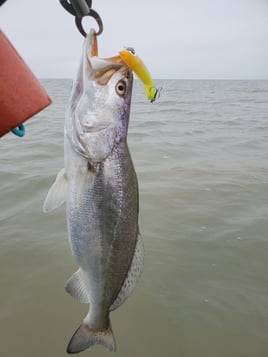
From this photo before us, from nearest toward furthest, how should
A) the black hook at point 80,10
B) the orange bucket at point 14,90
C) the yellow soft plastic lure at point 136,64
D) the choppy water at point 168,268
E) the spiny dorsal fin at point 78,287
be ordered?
the orange bucket at point 14,90
the black hook at point 80,10
the yellow soft plastic lure at point 136,64
the spiny dorsal fin at point 78,287
the choppy water at point 168,268

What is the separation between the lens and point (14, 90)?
1203mm

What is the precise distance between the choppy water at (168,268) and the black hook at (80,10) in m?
2.26

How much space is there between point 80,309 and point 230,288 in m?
1.38

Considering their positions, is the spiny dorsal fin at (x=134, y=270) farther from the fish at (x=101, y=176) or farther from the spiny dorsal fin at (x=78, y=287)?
the spiny dorsal fin at (x=78, y=287)

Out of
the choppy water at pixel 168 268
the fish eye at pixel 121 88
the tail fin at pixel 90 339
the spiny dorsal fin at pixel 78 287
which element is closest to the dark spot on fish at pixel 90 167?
the fish eye at pixel 121 88

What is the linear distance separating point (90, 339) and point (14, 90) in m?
1.30

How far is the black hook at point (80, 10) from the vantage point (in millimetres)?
1435

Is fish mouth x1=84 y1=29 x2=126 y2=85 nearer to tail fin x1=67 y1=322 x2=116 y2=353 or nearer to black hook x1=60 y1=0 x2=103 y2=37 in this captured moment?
black hook x1=60 y1=0 x2=103 y2=37

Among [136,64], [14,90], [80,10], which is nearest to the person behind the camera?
[14,90]

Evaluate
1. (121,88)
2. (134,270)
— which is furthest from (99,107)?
(134,270)

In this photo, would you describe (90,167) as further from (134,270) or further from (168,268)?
(168,268)

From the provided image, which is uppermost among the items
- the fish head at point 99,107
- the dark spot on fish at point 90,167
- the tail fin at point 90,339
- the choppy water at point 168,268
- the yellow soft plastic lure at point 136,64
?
the yellow soft plastic lure at point 136,64

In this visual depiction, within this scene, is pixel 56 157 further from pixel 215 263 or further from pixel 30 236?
pixel 215 263

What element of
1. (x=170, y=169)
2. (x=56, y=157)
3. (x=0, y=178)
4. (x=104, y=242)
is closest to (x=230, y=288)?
(x=104, y=242)
